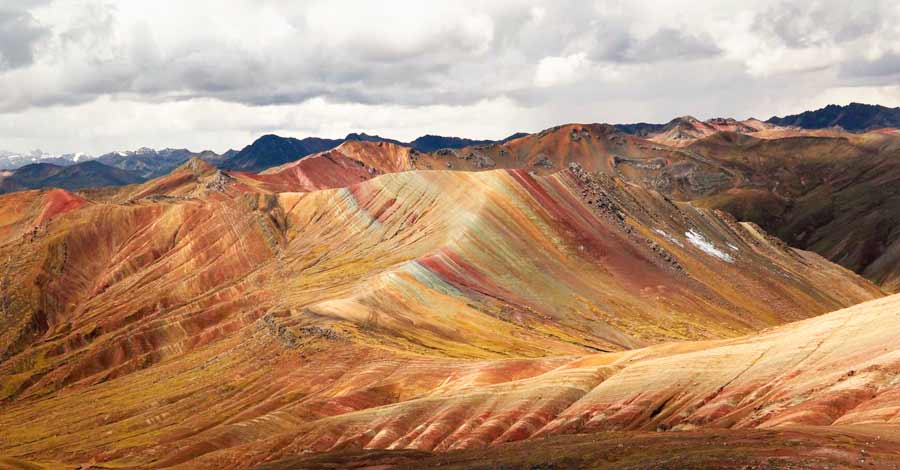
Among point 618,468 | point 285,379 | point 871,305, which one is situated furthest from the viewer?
point 285,379

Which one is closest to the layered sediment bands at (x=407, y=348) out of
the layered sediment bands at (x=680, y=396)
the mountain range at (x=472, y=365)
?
the layered sediment bands at (x=680, y=396)

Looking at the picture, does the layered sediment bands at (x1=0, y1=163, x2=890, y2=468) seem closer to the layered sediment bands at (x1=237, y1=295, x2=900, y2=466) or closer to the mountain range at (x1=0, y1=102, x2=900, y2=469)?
the layered sediment bands at (x1=237, y1=295, x2=900, y2=466)

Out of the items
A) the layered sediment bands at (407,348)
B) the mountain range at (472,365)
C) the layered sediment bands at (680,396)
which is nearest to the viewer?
the layered sediment bands at (680,396)

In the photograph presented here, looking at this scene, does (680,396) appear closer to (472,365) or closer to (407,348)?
(472,365)

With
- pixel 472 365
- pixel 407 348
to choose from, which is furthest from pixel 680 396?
pixel 407 348

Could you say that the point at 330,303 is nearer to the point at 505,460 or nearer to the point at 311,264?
the point at 311,264

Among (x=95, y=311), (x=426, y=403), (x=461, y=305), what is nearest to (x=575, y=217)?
(x=461, y=305)

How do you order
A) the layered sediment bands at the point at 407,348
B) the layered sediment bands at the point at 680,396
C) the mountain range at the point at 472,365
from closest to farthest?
the layered sediment bands at the point at 680,396 → the mountain range at the point at 472,365 → the layered sediment bands at the point at 407,348

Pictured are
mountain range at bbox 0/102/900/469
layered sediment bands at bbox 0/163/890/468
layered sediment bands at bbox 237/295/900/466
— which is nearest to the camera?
layered sediment bands at bbox 237/295/900/466

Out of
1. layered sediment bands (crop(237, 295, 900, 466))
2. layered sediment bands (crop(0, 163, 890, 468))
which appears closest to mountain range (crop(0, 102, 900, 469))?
layered sediment bands (crop(237, 295, 900, 466))

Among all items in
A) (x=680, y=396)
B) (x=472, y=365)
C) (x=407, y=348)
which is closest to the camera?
(x=680, y=396)

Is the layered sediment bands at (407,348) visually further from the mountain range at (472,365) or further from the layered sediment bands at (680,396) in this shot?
the mountain range at (472,365)
